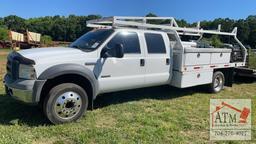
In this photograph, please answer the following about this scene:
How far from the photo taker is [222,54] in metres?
9.28

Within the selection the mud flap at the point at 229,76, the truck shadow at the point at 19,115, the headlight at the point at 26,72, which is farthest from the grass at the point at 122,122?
the mud flap at the point at 229,76

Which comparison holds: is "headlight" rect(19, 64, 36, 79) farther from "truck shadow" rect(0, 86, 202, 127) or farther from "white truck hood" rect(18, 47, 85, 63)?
Result: "truck shadow" rect(0, 86, 202, 127)

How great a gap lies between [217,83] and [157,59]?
3.00 m

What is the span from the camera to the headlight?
5.45 m

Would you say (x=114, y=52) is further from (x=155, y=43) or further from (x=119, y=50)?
(x=155, y=43)

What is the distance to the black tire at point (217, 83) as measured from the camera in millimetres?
9203

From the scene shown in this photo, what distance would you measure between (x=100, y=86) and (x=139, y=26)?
218 centimetres

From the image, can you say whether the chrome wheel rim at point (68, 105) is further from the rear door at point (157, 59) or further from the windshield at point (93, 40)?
the rear door at point (157, 59)

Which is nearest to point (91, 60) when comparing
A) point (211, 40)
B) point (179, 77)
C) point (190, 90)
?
point (179, 77)

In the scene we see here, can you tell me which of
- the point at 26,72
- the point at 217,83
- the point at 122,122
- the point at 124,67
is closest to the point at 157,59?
the point at 124,67

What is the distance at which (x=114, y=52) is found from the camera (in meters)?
6.48

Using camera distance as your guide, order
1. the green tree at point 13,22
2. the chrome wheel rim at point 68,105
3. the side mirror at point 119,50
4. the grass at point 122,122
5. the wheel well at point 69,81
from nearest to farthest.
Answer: the grass at point 122,122 < the chrome wheel rim at point 68,105 < the wheel well at point 69,81 < the side mirror at point 119,50 < the green tree at point 13,22

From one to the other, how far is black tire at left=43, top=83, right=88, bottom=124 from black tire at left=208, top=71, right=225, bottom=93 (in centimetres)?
465

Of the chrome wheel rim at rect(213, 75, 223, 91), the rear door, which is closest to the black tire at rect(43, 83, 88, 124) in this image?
the rear door
